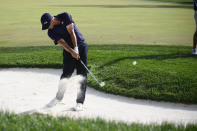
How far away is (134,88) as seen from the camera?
808 cm

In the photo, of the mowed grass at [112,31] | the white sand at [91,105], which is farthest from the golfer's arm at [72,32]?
the mowed grass at [112,31]

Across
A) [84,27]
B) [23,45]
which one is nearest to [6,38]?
[23,45]

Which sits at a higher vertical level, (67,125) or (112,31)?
(112,31)

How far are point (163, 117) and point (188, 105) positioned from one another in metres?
0.92

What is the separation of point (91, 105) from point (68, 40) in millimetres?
1311

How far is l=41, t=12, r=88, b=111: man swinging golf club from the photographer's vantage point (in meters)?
6.61

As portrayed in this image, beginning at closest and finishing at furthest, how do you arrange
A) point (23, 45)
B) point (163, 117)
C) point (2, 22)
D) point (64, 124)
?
point (64, 124), point (163, 117), point (23, 45), point (2, 22)

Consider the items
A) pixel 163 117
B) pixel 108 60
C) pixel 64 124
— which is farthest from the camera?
pixel 108 60

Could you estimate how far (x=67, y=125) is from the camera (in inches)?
207

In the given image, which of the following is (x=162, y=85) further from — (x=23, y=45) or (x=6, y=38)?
(x=6, y=38)

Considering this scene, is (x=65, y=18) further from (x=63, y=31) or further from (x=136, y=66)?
(x=136, y=66)

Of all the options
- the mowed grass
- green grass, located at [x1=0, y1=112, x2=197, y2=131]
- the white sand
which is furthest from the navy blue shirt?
the mowed grass

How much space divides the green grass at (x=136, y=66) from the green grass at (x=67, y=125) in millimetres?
2057

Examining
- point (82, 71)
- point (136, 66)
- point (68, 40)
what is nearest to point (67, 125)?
point (82, 71)
